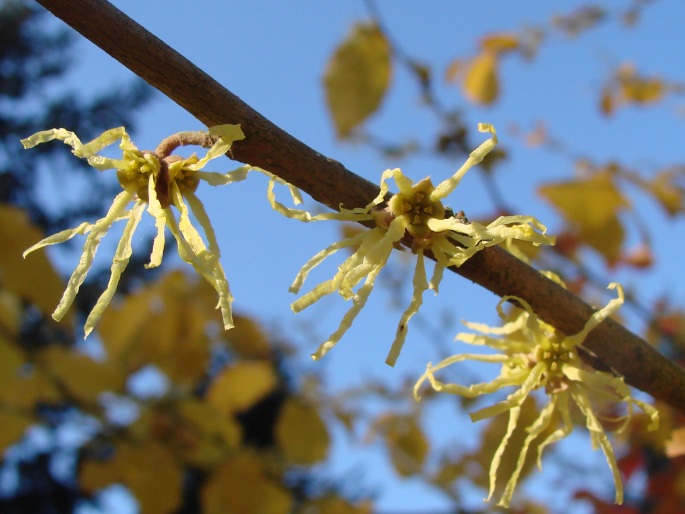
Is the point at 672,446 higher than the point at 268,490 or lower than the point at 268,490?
lower

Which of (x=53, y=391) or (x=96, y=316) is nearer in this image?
(x=96, y=316)

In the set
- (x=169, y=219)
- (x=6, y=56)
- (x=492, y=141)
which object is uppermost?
(x=6, y=56)

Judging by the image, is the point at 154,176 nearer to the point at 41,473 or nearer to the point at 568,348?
the point at 568,348

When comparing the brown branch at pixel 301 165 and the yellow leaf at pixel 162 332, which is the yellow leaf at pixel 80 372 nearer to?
the yellow leaf at pixel 162 332

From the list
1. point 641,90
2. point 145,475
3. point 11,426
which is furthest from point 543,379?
point 641,90

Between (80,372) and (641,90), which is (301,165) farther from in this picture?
(641,90)

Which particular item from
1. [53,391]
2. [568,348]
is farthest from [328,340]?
[53,391]

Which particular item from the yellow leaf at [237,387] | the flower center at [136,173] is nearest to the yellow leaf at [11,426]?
the yellow leaf at [237,387]
